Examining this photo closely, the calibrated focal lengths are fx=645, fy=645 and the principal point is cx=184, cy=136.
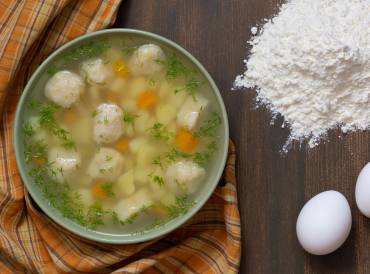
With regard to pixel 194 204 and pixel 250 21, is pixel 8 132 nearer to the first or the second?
pixel 194 204

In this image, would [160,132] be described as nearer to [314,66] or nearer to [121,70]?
[121,70]

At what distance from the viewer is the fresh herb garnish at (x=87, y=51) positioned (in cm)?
135

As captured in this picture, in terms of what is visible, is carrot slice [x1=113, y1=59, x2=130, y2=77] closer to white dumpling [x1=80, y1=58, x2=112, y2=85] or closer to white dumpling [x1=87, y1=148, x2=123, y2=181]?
white dumpling [x1=80, y1=58, x2=112, y2=85]

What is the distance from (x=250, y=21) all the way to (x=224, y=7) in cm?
7

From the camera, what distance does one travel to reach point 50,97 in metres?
1.34

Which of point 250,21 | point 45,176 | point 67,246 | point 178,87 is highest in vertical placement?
point 250,21

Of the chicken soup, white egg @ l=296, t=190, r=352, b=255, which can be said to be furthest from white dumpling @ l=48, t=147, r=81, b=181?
white egg @ l=296, t=190, r=352, b=255

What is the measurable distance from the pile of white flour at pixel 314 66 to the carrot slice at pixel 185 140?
0.18 m

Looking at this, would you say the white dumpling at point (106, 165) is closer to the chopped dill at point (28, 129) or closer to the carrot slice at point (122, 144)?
the carrot slice at point (122, 144)

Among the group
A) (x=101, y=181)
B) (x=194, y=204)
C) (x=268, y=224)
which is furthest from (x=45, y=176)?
(x=268, y=224)

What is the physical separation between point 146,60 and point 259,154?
334 mm

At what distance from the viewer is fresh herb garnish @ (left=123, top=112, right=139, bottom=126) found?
1.34 meters

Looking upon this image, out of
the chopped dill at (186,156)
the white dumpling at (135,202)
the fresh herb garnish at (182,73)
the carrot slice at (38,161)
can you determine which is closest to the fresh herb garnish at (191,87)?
the fresh herb garnish at (182,73)

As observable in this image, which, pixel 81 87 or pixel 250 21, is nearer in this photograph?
pixel 81 87
